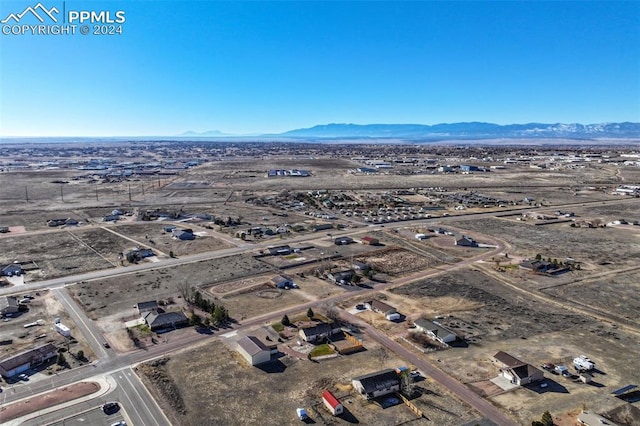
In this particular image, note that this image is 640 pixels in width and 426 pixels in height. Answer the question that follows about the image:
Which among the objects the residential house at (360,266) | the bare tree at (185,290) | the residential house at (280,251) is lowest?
the bare tree at (185,290)

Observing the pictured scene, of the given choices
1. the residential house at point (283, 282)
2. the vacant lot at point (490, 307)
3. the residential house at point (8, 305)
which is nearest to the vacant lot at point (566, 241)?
the vacant lot at point (490, 307)

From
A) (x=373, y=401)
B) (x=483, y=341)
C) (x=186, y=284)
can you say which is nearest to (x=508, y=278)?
(x=483, y=341)

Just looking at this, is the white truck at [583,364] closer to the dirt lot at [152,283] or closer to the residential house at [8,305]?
the dirt lot at [152,283]

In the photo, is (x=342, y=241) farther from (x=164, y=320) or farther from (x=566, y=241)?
(x=566, y=241)

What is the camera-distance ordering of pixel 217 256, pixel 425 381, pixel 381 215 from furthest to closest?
pixel 381 215 < pixel 217 256 < pixel 425 381

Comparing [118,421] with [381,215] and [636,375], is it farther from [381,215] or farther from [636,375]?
[381,215]

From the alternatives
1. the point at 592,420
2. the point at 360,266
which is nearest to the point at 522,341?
the point at 592,420
